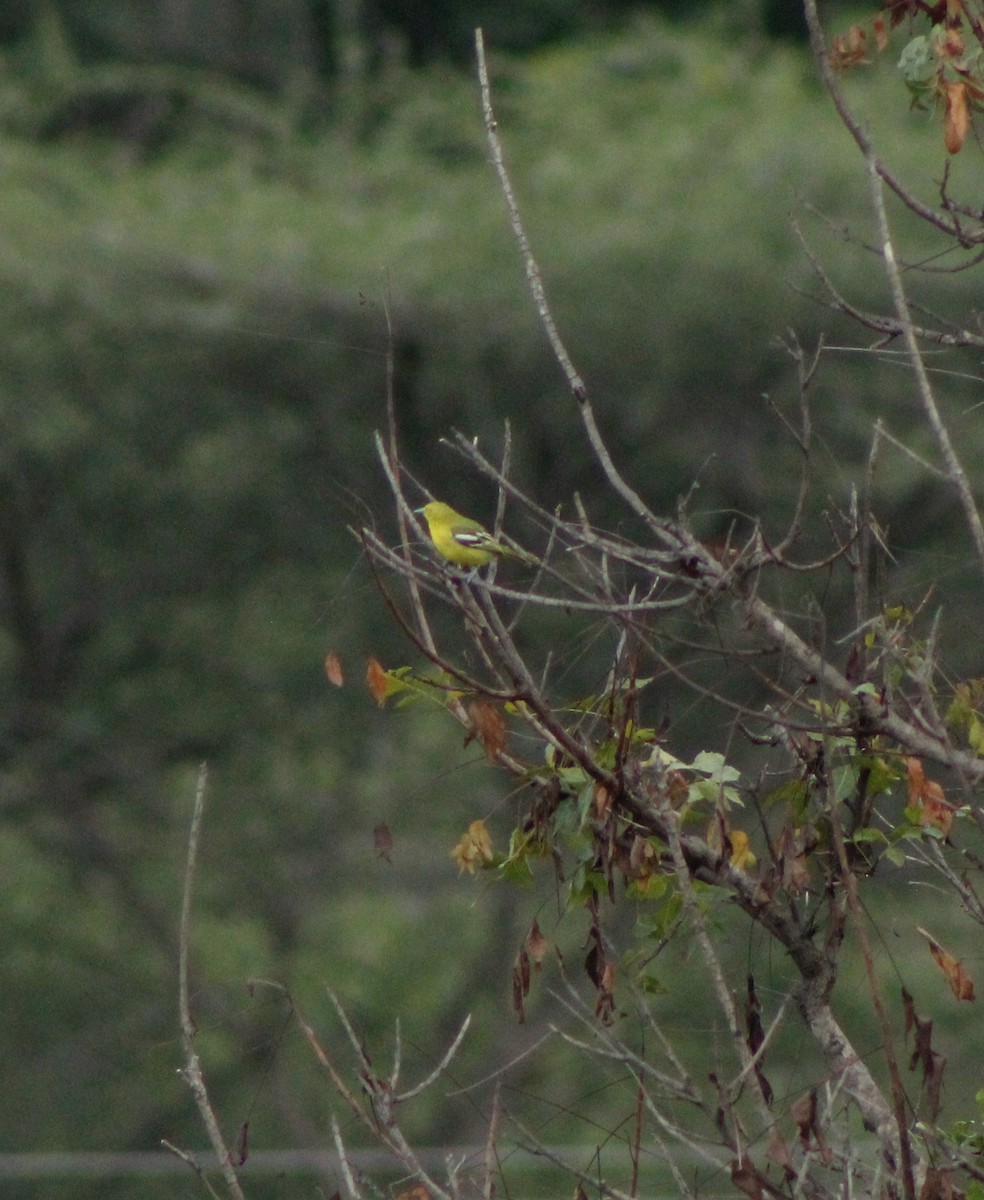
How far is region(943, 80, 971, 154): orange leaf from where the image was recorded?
9.00 feet

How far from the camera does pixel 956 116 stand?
2.75m

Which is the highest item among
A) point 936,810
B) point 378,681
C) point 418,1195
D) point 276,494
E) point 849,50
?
point 849,50

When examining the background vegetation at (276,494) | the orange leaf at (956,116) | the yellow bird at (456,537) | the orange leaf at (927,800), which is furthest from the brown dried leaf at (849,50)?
the background vegetation at (276,494)

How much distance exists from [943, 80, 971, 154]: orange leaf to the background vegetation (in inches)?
274

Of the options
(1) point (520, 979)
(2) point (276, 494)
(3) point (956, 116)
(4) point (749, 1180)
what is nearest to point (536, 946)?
(1) point (520, 979)

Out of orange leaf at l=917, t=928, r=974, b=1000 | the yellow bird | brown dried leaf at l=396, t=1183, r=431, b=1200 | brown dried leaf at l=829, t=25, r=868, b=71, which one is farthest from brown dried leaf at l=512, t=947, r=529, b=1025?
the yellow bird

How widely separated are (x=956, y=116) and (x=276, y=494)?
8.33 meters

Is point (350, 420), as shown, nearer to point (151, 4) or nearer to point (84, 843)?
point (84, 843)

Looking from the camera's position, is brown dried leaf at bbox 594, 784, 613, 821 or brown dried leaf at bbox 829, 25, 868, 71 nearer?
brown dried leaf at bbox 594, 784, 613, 821

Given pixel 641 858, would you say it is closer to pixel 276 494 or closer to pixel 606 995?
pixel 606 995

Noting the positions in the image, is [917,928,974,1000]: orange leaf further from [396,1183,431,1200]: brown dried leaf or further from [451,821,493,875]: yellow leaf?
[396,1183,431,1200]: brown dried leaf

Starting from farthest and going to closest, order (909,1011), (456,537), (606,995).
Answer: (456,537), (606,995), (909,1011)

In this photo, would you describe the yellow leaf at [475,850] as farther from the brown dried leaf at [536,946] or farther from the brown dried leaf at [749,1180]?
the brown dried leaf at [749,1180]

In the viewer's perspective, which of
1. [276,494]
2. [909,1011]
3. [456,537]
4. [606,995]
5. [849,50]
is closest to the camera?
[909,1011]
